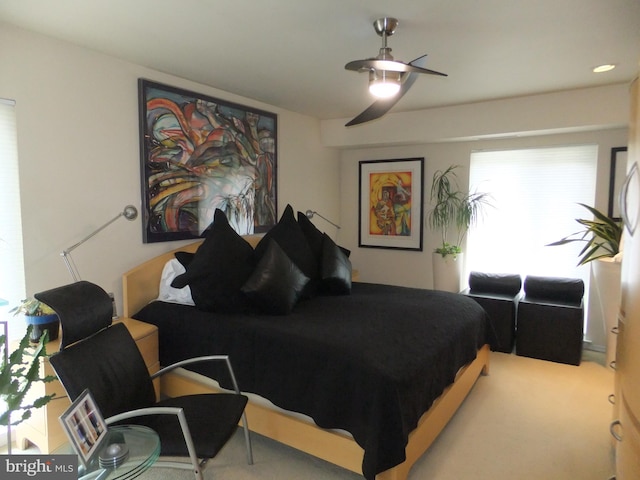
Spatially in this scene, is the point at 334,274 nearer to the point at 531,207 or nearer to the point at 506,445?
the point at 506,445

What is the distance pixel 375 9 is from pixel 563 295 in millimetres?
3287

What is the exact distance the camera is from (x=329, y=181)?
5.30 meters

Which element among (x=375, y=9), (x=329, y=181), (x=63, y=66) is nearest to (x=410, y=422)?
(x=375, y=9)

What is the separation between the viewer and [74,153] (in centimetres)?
272

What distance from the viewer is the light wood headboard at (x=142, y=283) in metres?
3.01

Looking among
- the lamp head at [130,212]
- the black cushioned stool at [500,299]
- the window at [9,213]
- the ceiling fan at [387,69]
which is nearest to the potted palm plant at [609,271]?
the black cushioned stool at [500,299]

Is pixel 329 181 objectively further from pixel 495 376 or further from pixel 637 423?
pixel 637 423

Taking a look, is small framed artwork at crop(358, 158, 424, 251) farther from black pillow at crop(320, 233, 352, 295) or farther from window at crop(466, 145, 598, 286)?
black pillow at crop(320, 233, 352, 295)

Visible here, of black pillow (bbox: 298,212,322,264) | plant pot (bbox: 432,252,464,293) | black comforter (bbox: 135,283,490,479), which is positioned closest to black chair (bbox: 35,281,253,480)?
black comforter (bbox: 135,283,490,479)

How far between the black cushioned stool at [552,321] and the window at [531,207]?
33 centimetres

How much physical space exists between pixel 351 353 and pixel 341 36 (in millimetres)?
Result: 1891

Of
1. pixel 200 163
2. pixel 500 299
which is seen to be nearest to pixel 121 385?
pixel 200 163

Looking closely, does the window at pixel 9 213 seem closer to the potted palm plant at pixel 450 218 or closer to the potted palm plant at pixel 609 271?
the potted palm plant at pixel 450 218

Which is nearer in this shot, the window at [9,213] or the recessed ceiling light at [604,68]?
the window at [9,213]
